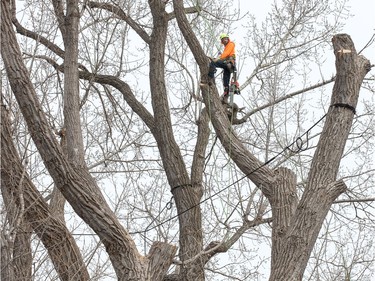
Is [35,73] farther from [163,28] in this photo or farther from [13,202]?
[13,202]

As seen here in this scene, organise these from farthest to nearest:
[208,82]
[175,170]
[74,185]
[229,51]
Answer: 1. [229,51]
2. [175,170]
3. [208,82]
4. [74,185]

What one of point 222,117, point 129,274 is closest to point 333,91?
point 222,117

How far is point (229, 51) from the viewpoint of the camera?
Result: 10742mm

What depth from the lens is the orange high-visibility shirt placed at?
1065 cm

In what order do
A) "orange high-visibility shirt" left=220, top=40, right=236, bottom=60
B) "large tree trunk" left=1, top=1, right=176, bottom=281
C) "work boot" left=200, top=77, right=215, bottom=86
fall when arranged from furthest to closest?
"orange high-visibility shirt" left=220, top=40, right=236, bottom=60 < "work boot" left=200, top=77, right=215, bottom=86 < "large tree trunk" left=1, top=1, right=176, bottom=281

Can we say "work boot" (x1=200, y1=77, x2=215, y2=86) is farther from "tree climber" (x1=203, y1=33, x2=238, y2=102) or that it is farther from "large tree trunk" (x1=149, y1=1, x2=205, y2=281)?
"large tree trunk" (x1=149, y1=1, x2=205, y2=281)

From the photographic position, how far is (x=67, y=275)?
809 cm

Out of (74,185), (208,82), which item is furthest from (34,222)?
(208,82)

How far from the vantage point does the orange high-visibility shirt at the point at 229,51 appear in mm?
10648

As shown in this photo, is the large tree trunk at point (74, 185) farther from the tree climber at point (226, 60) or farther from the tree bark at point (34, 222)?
the tree climber at point (226, 60)

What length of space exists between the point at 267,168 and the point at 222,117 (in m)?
0.97

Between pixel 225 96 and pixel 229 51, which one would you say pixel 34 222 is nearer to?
pixel 225 96

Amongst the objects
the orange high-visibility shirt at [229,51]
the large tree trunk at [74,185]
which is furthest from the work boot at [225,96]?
the large tree trunk at [74,185]

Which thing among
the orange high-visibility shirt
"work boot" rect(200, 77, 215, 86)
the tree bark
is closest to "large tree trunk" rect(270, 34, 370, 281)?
the tree bark
